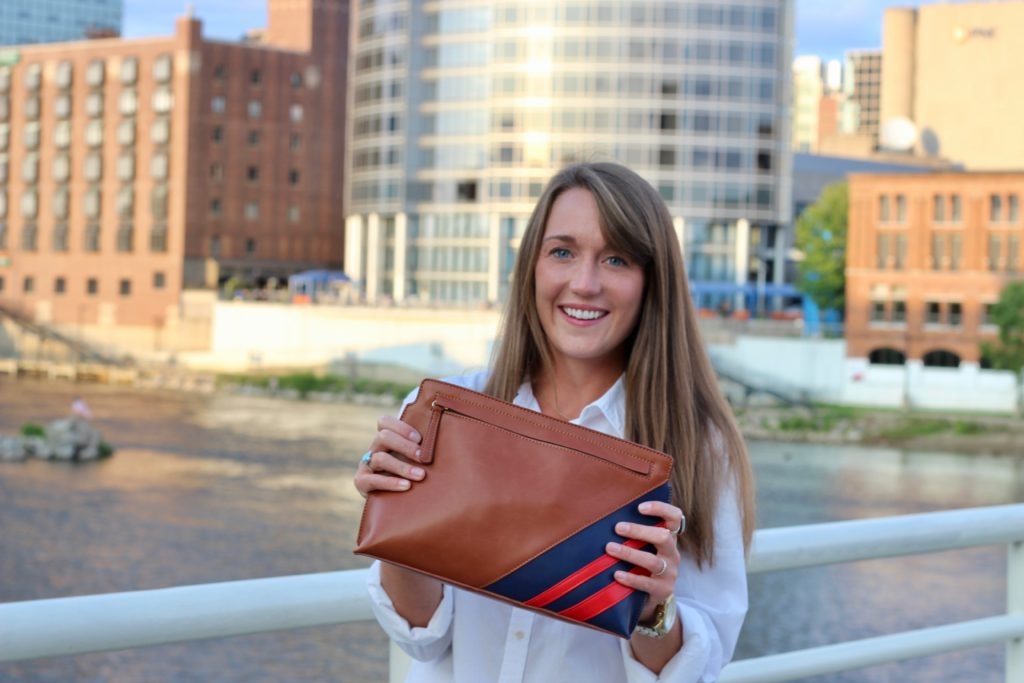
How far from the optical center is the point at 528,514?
6.12 feet

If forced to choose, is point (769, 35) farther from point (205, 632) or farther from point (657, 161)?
point (205, 632)

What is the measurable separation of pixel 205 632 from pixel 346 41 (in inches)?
3215

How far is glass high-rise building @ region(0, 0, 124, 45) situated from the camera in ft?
470

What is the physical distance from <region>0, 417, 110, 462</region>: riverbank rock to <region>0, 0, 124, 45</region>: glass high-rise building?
3819 inches

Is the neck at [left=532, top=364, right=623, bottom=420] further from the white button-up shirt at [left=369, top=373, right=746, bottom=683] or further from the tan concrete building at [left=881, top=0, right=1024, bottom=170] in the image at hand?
the tan concrete building at [left=881, top=0, right=1024, bottom=170]

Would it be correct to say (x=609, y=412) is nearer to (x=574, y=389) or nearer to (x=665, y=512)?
(x=574, y=389)

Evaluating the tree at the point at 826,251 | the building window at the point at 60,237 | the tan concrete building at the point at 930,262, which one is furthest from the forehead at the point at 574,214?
the building window at the point at 60,237

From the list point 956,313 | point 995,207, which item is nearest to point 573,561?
point 956,313

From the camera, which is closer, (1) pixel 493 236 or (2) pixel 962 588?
(2) pixel 962 588

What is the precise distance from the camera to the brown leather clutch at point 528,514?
1851 mm

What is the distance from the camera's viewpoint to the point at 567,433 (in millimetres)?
1882

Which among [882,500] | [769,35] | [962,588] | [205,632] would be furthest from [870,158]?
[205,632]

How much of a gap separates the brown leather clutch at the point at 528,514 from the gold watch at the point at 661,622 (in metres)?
0.07

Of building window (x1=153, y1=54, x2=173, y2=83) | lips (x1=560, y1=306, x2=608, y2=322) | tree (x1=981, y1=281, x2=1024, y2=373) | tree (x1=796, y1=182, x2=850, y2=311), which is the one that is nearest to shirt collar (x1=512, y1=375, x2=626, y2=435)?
lips (x1=560, y1=306, x2=608, y2=322)
